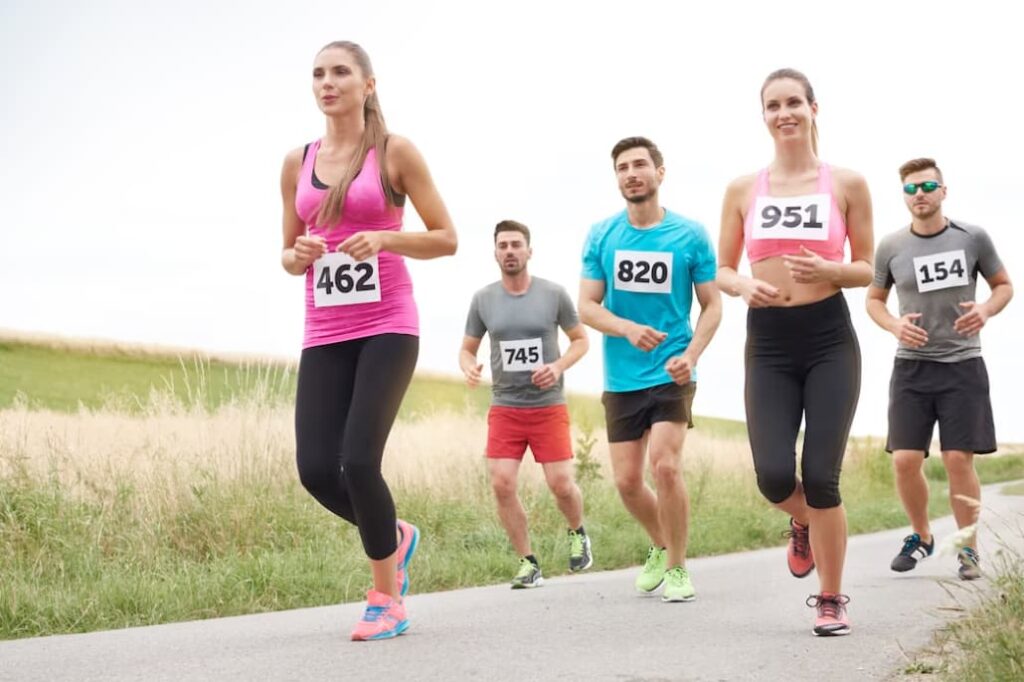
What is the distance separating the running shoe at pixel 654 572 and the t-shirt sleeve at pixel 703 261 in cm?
163

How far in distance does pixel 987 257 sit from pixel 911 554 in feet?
7.00

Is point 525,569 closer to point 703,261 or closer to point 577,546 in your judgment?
point 577,546

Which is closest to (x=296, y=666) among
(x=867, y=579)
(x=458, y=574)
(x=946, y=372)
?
(x=458, y=574)

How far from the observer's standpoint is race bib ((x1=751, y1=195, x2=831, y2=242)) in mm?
5816

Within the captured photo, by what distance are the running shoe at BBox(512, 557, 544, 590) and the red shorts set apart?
84 centimetres

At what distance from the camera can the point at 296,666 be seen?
5172 millimetres

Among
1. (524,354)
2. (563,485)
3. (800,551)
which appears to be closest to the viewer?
(800,551)

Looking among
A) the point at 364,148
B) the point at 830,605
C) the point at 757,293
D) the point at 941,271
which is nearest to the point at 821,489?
the point at 830,605

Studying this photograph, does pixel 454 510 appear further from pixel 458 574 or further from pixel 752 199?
pixel 752 199

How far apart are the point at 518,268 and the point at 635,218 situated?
1789 mm

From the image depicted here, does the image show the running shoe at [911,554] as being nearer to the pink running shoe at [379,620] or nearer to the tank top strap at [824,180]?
the tank top strap at [824,180]

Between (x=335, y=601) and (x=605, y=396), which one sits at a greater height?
(x=605, y=396)

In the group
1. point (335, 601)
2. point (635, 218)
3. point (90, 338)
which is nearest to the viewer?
point (635, 218)

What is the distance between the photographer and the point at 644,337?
7078 mm
